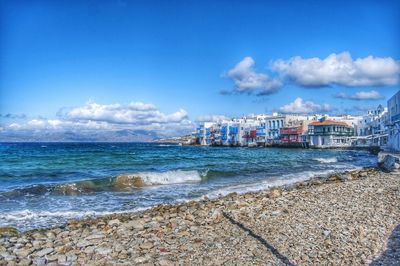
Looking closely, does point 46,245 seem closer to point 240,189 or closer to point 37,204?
point 37,204

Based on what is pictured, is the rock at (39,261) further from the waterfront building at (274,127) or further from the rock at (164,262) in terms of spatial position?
the waterfront building at (274,127)

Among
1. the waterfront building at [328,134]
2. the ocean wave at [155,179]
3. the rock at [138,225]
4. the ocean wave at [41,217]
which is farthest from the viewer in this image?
the waterfront building at [328,134]

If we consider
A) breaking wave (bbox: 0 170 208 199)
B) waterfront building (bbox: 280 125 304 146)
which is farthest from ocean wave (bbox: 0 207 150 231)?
waterfront building (bbox: 280 125 304 146)

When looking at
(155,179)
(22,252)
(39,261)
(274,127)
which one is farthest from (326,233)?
(274,127)

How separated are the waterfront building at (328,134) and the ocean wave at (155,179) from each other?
6183 centimetres

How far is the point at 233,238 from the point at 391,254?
282cm

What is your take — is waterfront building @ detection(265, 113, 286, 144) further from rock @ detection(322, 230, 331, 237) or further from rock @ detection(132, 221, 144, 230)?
rock @ detection(322, 230, 331, 237)

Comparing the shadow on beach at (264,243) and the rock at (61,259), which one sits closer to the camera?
the shadow on beach at (264,243)

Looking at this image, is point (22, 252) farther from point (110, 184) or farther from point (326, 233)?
point (110, 184)

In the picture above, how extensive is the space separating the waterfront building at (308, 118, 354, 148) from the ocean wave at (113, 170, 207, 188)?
61826 mm

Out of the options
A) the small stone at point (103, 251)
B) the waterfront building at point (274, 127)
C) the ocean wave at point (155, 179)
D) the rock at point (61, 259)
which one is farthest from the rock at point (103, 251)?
the waterfront building at point (274, 127)

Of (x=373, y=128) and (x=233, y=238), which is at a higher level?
(x=373, y=128)

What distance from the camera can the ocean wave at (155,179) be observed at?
20188mm

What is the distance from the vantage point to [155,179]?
70.8 ft
